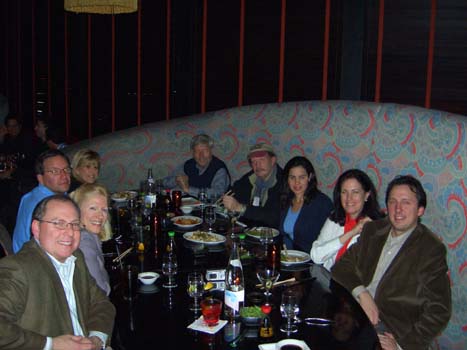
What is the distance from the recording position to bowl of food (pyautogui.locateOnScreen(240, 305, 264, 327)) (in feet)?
6.81

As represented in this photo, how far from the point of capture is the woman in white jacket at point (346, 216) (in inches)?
117

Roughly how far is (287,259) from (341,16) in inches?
97.4

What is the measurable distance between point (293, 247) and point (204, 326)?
128 centimetres

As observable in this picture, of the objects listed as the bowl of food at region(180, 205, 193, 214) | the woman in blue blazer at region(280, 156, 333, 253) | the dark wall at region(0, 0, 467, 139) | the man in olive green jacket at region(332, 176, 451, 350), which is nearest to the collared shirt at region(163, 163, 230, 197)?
the bowl of food at region(180, 205, 193, 214)

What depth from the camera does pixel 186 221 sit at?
3646mm

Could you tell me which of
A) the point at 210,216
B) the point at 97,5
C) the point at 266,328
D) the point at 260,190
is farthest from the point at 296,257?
the point at 97,5

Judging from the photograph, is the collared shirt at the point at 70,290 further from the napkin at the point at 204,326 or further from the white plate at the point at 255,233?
the white plate at the point at 255,233

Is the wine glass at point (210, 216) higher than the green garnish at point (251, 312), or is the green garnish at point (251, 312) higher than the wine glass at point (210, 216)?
the wine glass at point (210, 216)

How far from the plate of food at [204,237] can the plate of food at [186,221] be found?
0.23 metres

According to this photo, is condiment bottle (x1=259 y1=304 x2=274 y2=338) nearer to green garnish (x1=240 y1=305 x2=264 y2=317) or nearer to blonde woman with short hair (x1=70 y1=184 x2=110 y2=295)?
green garnish (x1=240 y1=305 x2=264 y2=317)

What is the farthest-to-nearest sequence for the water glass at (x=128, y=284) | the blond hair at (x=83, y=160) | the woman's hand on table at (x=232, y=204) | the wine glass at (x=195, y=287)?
the blond hair at (x=83, y=160) → the woman's hand on table at (x=232, y=204) → the water glass at (x=128, y=284) → the wine glass at (x=195, y=287)

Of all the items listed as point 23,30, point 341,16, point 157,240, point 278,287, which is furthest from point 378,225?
point 23,30

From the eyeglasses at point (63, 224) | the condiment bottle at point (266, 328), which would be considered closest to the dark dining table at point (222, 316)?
the condiment bottle at point (266, 328)

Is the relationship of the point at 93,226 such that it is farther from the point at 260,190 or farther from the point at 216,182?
the point at 216,182
